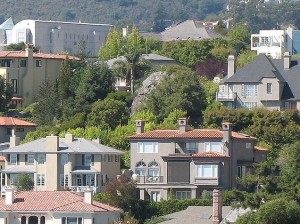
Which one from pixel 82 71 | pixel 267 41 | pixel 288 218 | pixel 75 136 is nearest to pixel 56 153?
pixel 75 136

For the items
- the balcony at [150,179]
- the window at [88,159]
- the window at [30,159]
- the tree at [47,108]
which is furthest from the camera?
the tree at [47,108]

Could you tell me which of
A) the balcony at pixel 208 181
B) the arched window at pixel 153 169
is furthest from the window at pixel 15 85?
the balcony at pixel 208 181

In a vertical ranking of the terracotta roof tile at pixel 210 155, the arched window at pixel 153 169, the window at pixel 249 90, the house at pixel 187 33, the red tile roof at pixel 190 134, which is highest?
the house at pixel 187 33

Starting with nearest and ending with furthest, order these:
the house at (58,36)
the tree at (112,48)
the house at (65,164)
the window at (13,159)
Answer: the house at (65,164), the window at (13,159), the tree at (112,48), the house at (58,36)

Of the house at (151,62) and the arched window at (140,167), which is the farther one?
the house at (151,62)

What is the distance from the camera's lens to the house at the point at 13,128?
360ft

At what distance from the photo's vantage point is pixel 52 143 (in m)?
99.1

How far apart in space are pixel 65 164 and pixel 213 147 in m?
8.84

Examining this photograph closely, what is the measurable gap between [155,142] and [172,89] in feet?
31.4

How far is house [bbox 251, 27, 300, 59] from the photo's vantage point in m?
155

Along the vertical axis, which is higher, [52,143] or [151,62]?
[151,62]

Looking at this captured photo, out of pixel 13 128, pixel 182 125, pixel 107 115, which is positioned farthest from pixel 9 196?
pixel 13 128

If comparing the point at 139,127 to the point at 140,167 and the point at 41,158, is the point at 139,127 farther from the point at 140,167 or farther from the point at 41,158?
the point at 41,158

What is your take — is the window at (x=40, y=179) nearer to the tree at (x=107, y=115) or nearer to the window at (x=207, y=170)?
the tree at (x=107, y=115)
